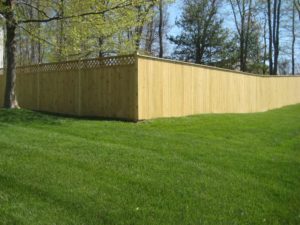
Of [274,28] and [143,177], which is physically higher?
[274,28]

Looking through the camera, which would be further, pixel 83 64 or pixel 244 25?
pixel 244 25

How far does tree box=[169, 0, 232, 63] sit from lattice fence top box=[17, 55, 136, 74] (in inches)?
713

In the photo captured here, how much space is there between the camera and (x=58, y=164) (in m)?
6.43

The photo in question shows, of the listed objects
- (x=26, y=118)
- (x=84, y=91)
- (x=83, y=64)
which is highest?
(x=83, y=64)

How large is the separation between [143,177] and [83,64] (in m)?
7.61

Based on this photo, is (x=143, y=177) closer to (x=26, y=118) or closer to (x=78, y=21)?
(x=26, y=118)

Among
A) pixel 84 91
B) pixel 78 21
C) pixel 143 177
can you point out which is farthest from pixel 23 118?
pixel 143 177

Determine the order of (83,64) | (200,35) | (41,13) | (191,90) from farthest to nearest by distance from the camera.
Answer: (200,35)
(191,90)
(41,13)
(83,64)

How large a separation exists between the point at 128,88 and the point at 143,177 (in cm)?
571

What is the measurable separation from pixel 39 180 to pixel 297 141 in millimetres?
6417

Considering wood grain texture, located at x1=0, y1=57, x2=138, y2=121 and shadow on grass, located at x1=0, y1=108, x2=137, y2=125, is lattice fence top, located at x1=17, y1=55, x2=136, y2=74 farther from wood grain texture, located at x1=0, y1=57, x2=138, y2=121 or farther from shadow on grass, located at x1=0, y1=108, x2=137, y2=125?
shadow on grass, located at x1=0, y1=108, x2=137, y2=125

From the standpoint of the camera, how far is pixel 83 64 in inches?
512

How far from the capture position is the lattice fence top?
38.1 feet

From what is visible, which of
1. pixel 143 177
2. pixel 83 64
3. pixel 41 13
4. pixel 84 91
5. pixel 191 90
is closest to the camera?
pixel 143 177
